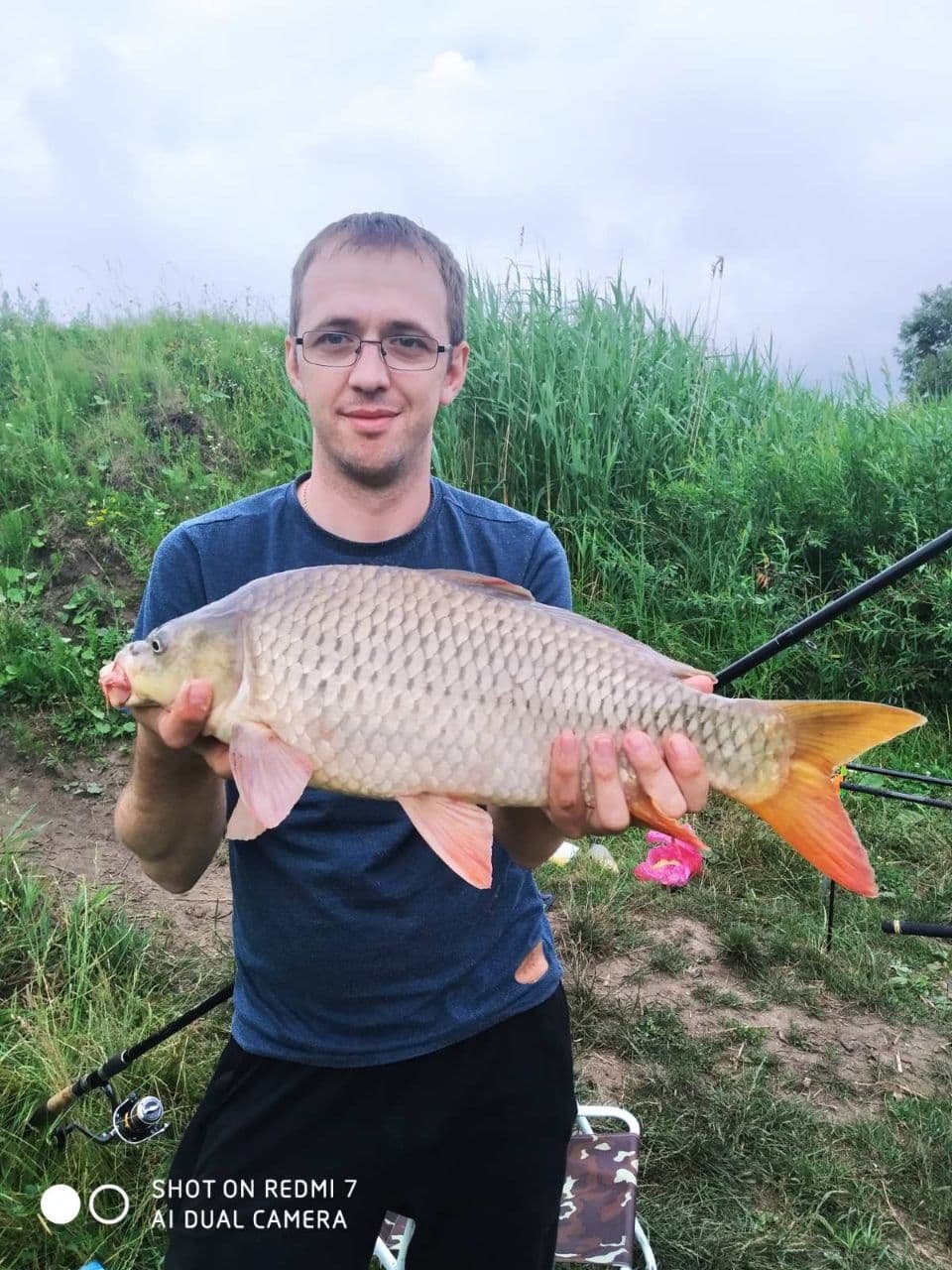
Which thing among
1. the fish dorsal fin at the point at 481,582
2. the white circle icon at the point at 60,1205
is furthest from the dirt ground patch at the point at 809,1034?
the fish dorsal fin at the point at 481,582

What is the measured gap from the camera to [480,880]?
0.97 metres

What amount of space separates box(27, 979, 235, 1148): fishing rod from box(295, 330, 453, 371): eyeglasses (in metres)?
0.93

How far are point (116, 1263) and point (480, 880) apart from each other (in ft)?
3.61

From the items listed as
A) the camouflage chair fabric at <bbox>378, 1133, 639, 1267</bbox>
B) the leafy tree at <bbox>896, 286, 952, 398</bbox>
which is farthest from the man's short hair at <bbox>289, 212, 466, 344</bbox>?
the leafy tree at <bbox>896, 286, 952, 398</bbox>

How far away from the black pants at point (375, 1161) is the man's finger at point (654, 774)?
415 mm

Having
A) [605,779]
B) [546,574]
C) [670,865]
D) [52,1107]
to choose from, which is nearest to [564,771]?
[605,779]

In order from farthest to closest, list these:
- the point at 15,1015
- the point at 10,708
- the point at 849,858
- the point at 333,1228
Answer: the point at 10,708 → the point at 15,1015 → the point at 333,1228 → the point at 849,858

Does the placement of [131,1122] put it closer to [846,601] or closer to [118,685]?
[118,685]

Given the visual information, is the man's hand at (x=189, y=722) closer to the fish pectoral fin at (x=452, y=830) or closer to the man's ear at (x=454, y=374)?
the fish pectoral fin at (x=452, y=830)

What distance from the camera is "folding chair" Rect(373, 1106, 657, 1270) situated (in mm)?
1458

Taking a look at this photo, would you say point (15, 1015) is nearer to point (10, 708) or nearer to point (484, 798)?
point (484, 798)

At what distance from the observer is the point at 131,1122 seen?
1513mm

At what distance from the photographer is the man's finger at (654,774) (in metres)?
0.99

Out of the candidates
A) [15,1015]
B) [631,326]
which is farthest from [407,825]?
[631,326]
